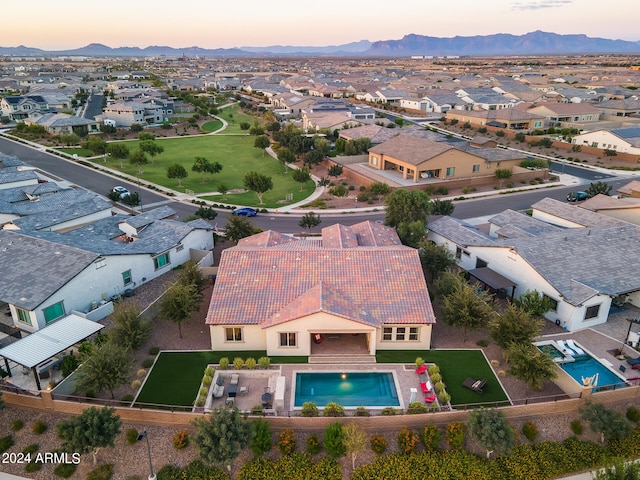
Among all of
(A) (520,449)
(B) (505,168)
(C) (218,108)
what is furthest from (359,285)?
(C) (218,108)

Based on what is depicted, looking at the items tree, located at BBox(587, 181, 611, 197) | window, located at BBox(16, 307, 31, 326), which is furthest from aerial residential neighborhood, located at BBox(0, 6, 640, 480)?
tree, located at BBox(587, 181, 611, 197)

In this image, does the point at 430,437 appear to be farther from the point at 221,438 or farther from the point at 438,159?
the point at 438,159

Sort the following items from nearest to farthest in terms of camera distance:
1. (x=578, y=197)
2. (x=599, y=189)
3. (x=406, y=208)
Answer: (x=406, y=208)
(x=599, y=189)
(x=578, y=197)

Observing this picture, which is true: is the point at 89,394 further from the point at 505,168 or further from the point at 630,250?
the point at 505,168

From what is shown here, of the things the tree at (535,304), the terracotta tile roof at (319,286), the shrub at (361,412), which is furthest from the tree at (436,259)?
the shrub at (361,412)

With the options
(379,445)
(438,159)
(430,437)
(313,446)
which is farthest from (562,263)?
(438,159)

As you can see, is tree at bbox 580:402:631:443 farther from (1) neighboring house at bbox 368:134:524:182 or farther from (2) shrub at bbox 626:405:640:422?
(1) neighboring house at bbox 368:134:524:182
